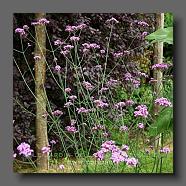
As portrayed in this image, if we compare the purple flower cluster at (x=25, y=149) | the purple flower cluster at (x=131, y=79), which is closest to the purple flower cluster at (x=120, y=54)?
the purple flower cluster at (x=131, y=79)

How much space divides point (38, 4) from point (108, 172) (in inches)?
41.0

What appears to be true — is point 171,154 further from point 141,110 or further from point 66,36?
point 66,36

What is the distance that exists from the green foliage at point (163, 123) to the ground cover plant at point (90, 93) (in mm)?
16

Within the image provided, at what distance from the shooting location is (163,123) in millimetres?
3518

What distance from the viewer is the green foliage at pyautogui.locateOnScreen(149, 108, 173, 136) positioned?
11.5 ft

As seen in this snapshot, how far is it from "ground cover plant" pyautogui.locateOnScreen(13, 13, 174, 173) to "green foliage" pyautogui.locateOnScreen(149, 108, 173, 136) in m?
0.02

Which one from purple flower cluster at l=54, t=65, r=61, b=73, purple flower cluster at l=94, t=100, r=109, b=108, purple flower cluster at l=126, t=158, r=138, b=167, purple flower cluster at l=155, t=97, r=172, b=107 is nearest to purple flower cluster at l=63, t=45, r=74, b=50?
purple flower cluster at l=54, t=65, r=61, b=73

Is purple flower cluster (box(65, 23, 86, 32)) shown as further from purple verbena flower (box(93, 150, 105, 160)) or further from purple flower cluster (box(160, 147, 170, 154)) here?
purple flower cluster (box(160, 147, 170, 154))

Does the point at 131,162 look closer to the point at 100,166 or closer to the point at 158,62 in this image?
the point at 100,166

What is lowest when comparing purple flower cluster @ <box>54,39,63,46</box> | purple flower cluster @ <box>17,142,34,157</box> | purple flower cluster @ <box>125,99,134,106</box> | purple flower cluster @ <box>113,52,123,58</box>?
purple flower cluster @ <box>17,142,34,157</box>

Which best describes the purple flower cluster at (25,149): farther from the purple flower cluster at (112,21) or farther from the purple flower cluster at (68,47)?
the purple flower cluster at (112,21)

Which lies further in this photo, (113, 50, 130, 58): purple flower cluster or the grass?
(113, 50, 130, 58): purple flower cluster

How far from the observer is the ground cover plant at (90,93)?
361 centimetres

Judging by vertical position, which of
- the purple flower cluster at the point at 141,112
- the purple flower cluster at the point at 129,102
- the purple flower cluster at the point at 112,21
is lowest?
the purple flower cluster at the point at 141,112
